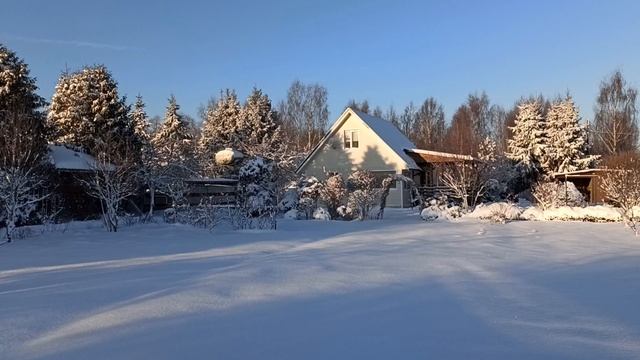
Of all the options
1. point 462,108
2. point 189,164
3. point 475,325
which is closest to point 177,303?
point 475,325

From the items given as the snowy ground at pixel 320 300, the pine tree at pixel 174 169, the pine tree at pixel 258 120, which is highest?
the pine tree at pixel 258 120

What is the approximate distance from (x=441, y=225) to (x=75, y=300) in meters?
14.3

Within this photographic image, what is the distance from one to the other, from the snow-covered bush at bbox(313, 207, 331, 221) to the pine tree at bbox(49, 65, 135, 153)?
33.0 ft

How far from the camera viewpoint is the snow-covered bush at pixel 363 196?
22578 millimetres

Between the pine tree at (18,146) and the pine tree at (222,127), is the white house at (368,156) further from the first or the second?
the pine tree at (18,146)

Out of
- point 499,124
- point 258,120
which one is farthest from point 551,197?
point 499,124

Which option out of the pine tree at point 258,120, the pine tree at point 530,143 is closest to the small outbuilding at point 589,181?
the pine tree at point 530,143

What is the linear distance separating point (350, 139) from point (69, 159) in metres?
18.1

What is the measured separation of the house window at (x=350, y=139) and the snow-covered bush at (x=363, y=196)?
12596mm

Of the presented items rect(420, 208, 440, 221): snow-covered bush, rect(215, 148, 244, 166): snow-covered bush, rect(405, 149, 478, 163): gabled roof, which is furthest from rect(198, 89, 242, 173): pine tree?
rect(420, 208, 440, 221): snow-covered bush

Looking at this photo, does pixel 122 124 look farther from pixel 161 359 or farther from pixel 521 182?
pixel 521 182

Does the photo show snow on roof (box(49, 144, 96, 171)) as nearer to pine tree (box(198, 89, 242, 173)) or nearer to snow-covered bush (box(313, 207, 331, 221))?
snow-covered bush (box(313, 207, 331, 221))

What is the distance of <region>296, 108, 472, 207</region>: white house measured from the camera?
34062mm

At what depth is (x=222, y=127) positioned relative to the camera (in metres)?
48.0
